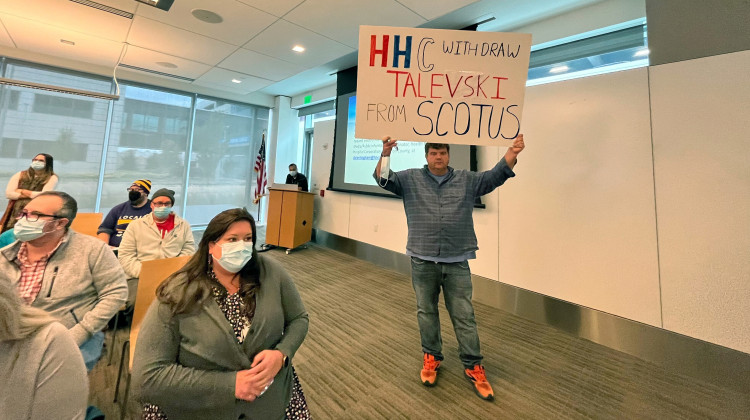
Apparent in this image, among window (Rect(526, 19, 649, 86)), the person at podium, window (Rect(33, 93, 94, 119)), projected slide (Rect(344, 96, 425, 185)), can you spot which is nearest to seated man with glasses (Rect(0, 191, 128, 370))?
projected slide (Rect(344, 96, 425, 185))

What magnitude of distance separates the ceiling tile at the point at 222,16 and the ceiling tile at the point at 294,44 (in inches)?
5.3

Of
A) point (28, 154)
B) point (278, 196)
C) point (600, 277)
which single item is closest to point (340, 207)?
point (278, 196)

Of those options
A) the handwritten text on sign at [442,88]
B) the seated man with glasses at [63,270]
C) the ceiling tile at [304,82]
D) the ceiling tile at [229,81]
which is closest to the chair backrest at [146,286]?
the seated man with glasses at [63,270]

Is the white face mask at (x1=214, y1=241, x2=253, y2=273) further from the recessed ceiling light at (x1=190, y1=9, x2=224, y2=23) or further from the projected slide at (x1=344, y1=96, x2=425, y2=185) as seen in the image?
the recessed ceiling light at (x1=190, y1=9, x2=224, y2=23)

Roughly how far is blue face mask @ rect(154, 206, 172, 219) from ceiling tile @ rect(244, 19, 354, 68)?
2.35m

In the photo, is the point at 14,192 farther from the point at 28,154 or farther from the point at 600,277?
the point at 600,277

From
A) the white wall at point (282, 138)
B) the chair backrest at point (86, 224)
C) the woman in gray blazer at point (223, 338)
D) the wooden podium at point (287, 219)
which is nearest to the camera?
the woman in gray blazer at point (223, 338)

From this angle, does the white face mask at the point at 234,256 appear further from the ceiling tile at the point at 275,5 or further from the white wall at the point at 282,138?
the white wall at the point at 282,138

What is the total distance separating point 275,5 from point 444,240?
9.33 ft

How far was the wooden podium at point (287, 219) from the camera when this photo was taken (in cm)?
486

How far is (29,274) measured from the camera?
1.24 meters

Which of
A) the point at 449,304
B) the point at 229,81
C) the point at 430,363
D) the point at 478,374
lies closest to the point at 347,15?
the point at 449,304

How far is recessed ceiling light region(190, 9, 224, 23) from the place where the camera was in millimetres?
2979

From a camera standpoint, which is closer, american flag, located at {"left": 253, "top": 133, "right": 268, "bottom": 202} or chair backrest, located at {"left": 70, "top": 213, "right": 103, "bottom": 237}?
→ chair backrest, located at {"left": 70, "top": 213, "right": 103, "bottom": 237}
